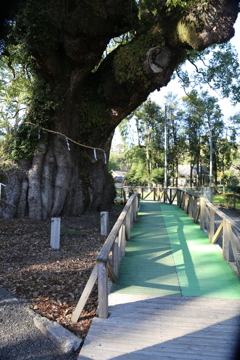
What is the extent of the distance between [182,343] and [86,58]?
928 cm

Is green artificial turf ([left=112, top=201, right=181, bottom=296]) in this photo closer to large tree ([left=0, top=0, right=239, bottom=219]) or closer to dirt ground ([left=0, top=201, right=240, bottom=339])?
dirt ground ([left=0, top=201, right=240, bottom=339])

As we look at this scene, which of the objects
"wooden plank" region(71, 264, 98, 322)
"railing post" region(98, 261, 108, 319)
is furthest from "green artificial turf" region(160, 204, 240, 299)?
"wooden plank" region(71, 264, 98, 322)

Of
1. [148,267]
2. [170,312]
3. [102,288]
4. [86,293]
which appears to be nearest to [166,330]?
[170,312]

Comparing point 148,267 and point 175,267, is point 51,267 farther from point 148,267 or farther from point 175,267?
point 175,267

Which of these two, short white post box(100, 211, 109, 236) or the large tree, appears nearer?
short white post box(100, 211, 109, 236)

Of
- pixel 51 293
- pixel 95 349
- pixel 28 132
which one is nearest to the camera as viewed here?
pixel 95 349

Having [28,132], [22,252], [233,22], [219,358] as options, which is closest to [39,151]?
[28,132]

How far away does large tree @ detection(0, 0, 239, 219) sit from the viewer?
28.5ft

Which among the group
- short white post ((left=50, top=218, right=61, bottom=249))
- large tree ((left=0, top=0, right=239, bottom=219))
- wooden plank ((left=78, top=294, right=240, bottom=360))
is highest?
large tree ((left=0, top=0, right=239, bottom=219))

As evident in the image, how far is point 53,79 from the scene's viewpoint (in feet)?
34.3

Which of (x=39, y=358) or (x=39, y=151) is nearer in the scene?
(x=39, y=358)

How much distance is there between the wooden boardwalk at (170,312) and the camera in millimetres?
2955

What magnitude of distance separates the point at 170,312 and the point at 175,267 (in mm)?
1909

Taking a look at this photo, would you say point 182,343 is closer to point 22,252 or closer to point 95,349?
point 95,349
